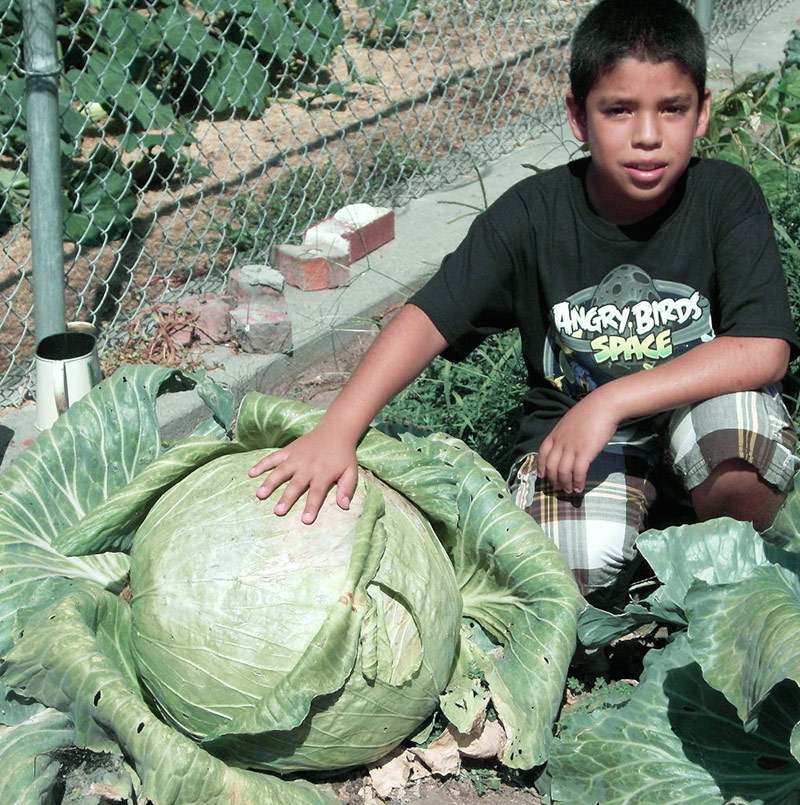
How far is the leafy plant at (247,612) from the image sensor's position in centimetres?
199

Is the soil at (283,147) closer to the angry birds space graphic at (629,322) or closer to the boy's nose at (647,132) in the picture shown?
the angry birds space graphic at (629,322)

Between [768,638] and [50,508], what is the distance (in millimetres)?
1530

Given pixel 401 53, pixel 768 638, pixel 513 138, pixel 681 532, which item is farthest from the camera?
pixel 401 53

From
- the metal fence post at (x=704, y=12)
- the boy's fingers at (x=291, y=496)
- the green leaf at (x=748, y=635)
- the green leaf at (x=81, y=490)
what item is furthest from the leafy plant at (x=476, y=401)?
the metal fence post at (x=704, y=12)

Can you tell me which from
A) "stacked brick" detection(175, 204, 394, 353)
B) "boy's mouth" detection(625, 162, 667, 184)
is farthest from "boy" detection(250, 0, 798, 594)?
"stacked brick" detection(175, 204, 394, 353)

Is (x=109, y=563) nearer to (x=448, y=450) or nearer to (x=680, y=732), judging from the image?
(x=448, y=450)

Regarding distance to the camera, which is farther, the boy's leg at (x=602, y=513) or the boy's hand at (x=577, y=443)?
the boy's leg at (x=602, y=513)

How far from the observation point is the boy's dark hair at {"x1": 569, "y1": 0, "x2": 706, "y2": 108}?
94.1 inches

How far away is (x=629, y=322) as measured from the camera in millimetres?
2604

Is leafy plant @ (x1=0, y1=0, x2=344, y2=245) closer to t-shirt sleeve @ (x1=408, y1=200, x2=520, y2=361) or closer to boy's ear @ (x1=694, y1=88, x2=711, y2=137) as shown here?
t-shirt sleeve @ (x1=408, y1=200, x2=520, y2=361)

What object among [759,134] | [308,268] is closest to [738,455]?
[308,268]

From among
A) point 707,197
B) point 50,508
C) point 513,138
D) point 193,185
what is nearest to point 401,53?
point 513,138

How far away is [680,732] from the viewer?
2.16m

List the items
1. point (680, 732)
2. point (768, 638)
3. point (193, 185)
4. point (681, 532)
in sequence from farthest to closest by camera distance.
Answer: point (193, 185) → point (681, 532) → point (680, 732) → point (768, 638)
